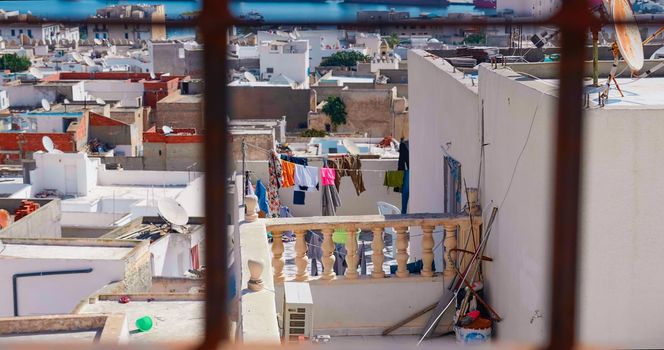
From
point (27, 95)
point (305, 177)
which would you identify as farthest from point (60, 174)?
point (27, 95)

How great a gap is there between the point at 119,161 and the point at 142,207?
7.24 meters

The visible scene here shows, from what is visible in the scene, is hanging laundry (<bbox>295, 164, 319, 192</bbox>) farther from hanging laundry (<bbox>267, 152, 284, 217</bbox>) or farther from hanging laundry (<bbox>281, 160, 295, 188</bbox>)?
hanging laundry (<bbox>267, 152, 284, 217</bbox>)

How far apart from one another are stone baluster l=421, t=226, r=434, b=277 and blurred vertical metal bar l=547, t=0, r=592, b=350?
5525 millimetres

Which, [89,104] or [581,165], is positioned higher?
[581,165]

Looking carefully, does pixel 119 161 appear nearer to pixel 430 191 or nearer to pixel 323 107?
pixel 323 107

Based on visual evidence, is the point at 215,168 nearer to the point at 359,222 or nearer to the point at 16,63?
the point at 359,222

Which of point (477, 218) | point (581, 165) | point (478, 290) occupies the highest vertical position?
point (581, 165)

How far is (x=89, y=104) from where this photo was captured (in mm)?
34312

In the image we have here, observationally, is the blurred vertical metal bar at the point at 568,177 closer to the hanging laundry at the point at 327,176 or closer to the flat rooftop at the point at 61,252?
the flat rooftop at the point at 61,252

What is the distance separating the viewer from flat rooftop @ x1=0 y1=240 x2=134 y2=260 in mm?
14078

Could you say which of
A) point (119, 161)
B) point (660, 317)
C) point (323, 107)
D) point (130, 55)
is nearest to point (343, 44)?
point (130, 55)

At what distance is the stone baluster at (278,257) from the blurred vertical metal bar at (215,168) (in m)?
5.42

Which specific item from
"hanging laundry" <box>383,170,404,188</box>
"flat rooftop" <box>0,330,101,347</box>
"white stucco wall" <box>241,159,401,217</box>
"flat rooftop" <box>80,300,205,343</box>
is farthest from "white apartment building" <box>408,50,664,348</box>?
"white stucco wall" <box>241,159,401,217</box>

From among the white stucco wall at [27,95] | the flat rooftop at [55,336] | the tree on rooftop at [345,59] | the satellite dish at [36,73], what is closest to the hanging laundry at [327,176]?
the flat rooftop at [55,336]
